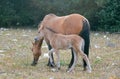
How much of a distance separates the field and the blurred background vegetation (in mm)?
3295

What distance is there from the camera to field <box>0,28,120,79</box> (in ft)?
29.7

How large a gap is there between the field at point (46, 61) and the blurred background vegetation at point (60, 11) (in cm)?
329

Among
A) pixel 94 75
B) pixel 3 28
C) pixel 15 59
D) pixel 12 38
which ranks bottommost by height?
pixel 3 28

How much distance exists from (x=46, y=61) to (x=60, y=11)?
9732 mm

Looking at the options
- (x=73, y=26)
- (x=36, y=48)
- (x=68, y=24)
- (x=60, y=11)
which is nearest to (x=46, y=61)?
(x=36, y=48)

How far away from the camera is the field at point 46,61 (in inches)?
357

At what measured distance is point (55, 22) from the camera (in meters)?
10.5

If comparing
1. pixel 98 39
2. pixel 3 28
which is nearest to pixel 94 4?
pixel 98 39

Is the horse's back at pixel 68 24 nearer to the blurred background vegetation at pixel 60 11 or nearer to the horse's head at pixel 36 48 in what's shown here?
the horse's head at pixel 36 48

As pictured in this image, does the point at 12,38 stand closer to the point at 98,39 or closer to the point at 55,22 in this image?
the point at 98,39

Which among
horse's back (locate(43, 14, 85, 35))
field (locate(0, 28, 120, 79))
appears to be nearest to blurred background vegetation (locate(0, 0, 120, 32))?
field (locate(0, 28, 120, 79))

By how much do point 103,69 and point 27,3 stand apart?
12639 millimetres

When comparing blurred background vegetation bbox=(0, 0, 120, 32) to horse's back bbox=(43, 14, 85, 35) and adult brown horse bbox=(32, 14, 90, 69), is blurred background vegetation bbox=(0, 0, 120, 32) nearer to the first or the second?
horse's back bbox=(43, 14, 85, 35)

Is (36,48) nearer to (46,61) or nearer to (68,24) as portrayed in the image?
(46,61)
